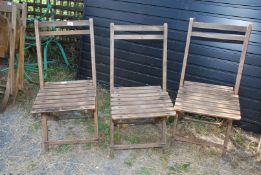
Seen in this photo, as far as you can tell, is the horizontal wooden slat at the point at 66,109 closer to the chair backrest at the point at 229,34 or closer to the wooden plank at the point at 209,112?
the wooden plank at the point at 209,112

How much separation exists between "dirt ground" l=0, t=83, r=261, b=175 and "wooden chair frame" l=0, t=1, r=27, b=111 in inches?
12.2

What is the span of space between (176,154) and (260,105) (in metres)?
1.13

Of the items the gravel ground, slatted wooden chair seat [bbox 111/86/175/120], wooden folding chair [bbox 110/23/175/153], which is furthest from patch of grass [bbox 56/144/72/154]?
slatted wooden chair seat [bbox 111/86/175/120]

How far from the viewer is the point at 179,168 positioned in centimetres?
324

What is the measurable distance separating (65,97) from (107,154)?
713 mm

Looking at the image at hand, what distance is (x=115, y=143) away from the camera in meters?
3.52

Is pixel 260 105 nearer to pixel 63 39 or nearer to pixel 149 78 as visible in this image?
pixel 149 78

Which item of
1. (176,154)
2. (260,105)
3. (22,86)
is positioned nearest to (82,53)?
(22,86)

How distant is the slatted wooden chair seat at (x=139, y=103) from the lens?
3.01 m

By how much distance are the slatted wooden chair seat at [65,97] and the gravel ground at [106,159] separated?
0.55m

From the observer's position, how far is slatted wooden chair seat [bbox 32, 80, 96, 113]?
3057 mm

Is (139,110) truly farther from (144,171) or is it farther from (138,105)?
(144,171)

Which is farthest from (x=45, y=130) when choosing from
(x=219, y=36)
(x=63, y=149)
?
(x=219, y=36)

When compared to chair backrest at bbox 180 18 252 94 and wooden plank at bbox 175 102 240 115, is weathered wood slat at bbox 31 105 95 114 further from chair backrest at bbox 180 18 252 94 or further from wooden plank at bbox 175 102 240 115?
chair backrest at bbox 180 18 252 94
